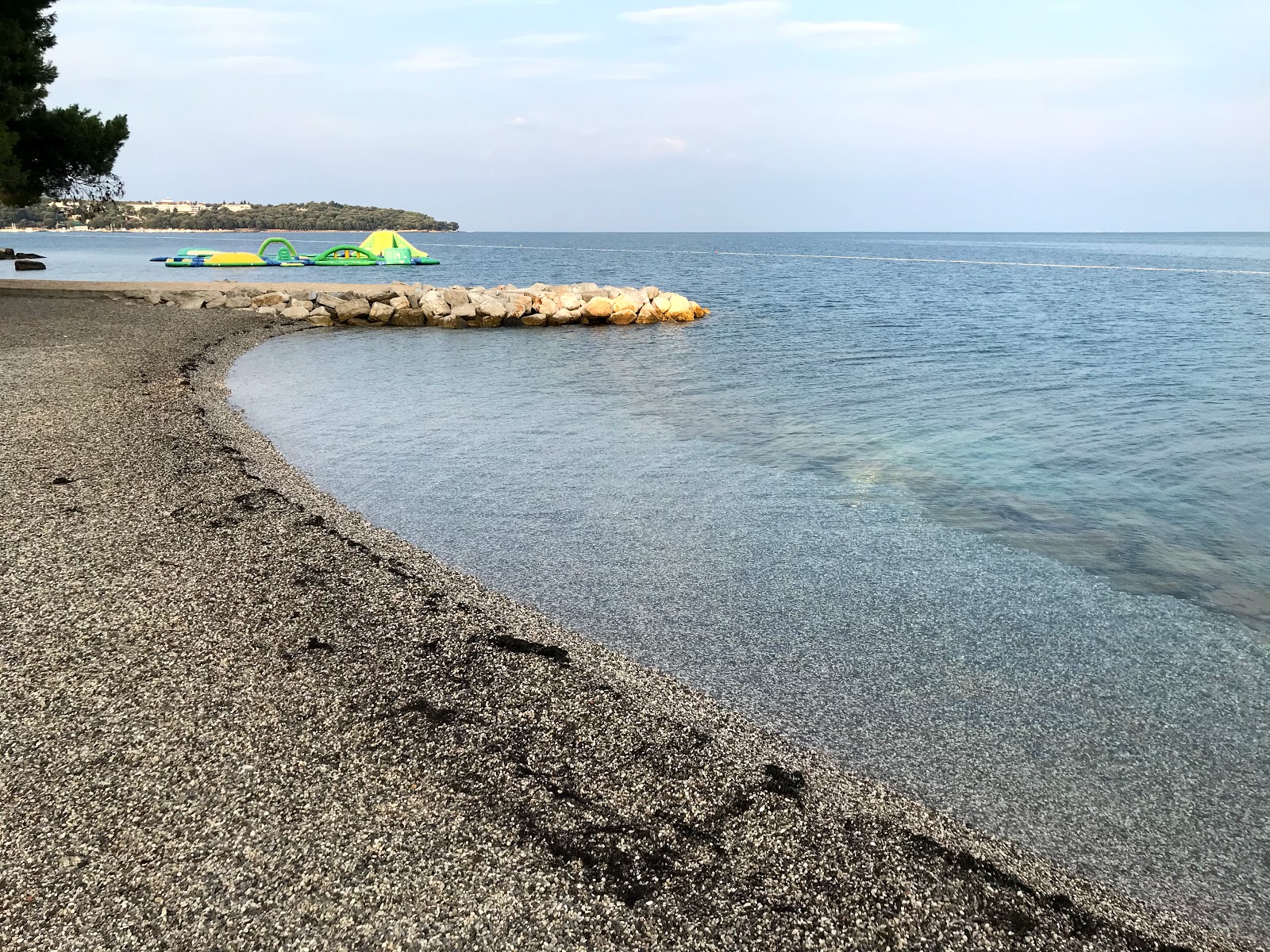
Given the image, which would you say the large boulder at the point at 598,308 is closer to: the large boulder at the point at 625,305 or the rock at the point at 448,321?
the large boulder at the point at 625,305

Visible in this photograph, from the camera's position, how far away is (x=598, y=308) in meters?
33.4

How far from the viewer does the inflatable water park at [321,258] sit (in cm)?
5703

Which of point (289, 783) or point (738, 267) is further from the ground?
point (738, 267)

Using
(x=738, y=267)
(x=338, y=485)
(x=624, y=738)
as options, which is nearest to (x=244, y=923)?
(x=624, y=738)

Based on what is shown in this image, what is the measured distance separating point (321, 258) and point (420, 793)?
212 ft

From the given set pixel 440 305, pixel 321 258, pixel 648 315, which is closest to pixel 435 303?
pixel 440 305

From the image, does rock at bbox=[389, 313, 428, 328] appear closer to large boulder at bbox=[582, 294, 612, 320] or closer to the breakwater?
the breakwater

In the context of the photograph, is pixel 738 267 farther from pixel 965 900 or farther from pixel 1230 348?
pixel 965 900

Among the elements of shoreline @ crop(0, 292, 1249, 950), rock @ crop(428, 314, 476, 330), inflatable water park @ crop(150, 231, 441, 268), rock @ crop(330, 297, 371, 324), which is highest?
inflatable water park @ crop(150, 231, 441, 268)

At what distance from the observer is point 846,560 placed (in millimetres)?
8094

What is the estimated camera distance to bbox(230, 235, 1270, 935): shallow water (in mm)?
4754

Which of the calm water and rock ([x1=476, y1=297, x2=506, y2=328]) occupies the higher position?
rock ([x1=476, y1=297, x2=506, y2=328])

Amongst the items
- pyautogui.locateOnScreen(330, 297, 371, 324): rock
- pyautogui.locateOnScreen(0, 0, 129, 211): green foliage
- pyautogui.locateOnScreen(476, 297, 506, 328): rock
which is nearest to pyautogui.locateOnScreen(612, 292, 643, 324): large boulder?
pyautogui.locateOnScreen(476, 297, 506, 328): rock

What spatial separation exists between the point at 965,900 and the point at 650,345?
935 inches
